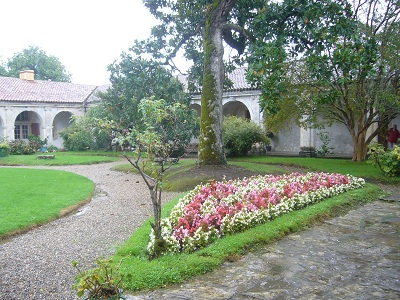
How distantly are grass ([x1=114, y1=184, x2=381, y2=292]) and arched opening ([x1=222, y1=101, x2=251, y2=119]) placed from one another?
756 inches

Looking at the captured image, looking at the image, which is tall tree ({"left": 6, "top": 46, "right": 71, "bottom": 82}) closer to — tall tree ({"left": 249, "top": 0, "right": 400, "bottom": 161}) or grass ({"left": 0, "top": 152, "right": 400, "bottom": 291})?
grass ({"left": 0, "top": 152, "right": 400, "bottom": 291})

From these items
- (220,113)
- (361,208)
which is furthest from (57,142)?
(361,208)

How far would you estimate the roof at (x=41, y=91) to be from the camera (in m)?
29.1

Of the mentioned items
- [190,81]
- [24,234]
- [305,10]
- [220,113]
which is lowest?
[24,234]

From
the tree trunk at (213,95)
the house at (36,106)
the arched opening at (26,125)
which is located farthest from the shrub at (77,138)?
the tree trunk at (213,95)

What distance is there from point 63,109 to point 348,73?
24.5 m

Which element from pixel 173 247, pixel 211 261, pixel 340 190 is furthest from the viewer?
pixel 340 190

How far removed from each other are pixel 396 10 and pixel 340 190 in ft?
26.1

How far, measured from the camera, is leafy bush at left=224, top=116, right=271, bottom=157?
1947cm

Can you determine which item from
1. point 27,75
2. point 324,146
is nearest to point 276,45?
point 324,146

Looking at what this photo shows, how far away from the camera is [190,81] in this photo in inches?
645

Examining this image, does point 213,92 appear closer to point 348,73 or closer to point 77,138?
point 348,73

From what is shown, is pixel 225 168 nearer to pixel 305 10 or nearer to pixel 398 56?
pixel 305 10

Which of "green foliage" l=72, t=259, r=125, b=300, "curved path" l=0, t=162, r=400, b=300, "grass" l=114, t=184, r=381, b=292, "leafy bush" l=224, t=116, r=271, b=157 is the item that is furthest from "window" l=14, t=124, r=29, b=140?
"green foliage" l=72, t=259, r=125, b=300
